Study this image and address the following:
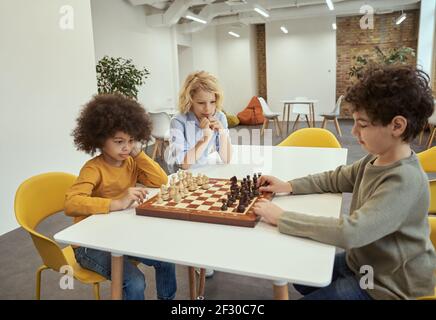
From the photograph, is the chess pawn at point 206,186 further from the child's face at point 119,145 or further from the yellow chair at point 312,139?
the yellow chair at point 312,139

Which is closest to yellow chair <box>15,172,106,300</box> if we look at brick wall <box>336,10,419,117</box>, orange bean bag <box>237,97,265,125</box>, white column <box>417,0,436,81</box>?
orange bean bag <box>237,97,265,125</box>

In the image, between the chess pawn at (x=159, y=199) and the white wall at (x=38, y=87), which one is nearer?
the chess pawn at (x=159, y=199)

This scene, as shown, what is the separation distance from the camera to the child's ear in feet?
3.60

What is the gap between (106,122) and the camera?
1.58 m

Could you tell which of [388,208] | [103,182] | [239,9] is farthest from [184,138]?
[239,9]

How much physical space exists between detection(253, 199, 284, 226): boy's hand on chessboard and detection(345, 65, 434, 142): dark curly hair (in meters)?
0.41

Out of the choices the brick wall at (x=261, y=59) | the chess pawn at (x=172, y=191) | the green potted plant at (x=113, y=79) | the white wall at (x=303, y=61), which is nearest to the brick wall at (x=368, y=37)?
the white wall at (x=303, y=61)

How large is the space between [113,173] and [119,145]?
0.44 ft

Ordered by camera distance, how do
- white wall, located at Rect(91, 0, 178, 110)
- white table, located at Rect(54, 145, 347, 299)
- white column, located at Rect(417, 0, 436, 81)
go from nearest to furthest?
white table, located at Rect(54, 145, 347, 299) → white wall, located at Rect(91, 0, 178, 110) → white column, located at Rect(417, 0, 436, 81)

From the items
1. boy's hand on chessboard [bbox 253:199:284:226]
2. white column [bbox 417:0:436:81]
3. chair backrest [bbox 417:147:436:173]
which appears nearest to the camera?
boy's hand on chessboard [bbox 253:199:284:226]

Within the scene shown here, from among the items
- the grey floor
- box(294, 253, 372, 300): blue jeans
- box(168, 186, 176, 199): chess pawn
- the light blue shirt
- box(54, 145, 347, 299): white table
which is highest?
the light blue shirt

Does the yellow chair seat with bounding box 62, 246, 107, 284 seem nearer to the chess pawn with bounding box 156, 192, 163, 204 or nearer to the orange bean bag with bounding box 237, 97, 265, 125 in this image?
the chess pawn with bounding box 156, 192, 163, 204

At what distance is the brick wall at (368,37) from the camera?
10.0 m

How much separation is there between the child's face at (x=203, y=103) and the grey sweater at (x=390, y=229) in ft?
3.90
